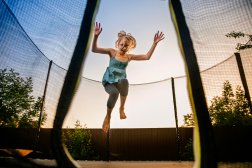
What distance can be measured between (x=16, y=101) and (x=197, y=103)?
98.6 inches

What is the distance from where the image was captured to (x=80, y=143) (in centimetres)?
518

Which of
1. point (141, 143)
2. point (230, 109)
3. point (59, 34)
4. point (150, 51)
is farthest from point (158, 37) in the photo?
point (141, 143)

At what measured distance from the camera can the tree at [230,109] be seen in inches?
118

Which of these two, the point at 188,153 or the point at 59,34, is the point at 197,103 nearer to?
the point at 59,34

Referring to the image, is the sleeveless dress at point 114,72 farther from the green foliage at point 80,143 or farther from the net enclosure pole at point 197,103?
the green foliage at point 80,143

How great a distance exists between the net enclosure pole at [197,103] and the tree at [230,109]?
1605 millimetres

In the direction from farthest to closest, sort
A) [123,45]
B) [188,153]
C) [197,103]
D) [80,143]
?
[80,143]
[188,153]
[123,45]
[197,103]

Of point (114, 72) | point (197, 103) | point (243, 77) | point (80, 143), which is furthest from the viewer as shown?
point (80, 143)

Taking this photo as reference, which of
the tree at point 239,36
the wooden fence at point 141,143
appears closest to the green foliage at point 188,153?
the wooden fence at point 141,143

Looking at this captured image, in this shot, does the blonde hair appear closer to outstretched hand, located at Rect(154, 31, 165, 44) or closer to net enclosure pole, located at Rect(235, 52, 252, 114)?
outstretched hand, located at Rect(154, 31, 165, 44)

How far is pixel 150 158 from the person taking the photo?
493cm

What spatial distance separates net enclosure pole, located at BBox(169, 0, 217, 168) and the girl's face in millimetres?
1174

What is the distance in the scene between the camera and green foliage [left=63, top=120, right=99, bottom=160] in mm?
5027

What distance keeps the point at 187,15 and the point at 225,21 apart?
24.6 inches
